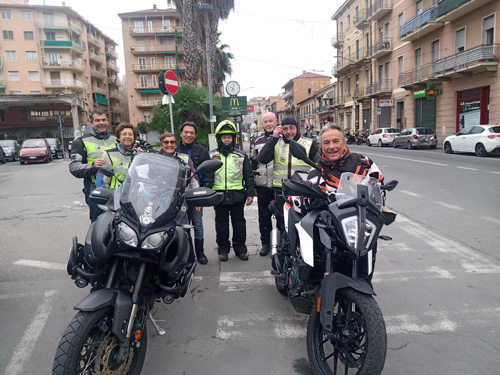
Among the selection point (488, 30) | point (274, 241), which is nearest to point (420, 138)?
point (488, 30)

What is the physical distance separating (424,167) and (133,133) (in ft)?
39.5

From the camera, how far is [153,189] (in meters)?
2.59

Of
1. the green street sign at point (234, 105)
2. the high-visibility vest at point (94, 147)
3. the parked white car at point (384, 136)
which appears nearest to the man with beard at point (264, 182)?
the high-visibility vest at point (94, 147)

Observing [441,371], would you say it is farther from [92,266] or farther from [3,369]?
[3,369]

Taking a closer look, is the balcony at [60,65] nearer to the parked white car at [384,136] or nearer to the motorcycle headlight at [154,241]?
the parked white car at [384,136]

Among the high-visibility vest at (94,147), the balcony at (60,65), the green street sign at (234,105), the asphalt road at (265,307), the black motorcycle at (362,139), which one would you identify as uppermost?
the balcony at (60,65)

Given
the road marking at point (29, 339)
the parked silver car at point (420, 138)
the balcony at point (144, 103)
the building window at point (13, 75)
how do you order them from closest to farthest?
the road marking at point (29, 339) < the parked silver car at point (420, 138) < the building window at point (13, 75) < the balcony at point (144, 103)

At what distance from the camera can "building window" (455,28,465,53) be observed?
24547 mm

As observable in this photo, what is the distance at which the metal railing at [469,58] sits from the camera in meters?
21.2

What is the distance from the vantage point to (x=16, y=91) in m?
51.3

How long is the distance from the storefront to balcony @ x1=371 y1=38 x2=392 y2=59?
10.7 metres

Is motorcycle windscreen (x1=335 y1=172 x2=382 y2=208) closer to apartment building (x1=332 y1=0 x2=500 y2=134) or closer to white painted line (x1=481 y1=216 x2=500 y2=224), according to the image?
white painted line (x1=481 y1=216 x2=500 y2=224)

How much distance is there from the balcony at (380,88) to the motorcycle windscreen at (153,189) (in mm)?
35106

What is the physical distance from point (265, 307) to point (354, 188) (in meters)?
1.64
